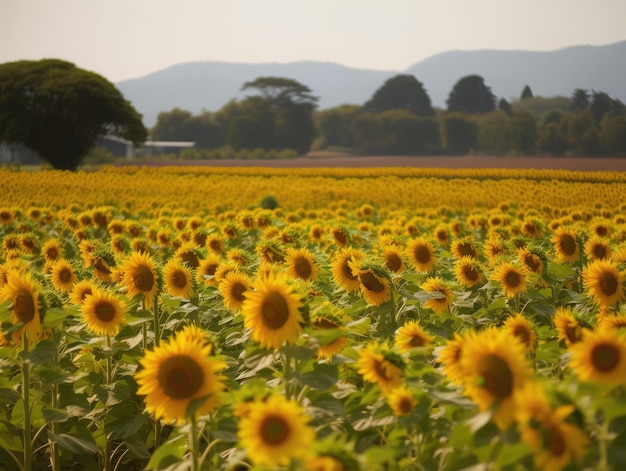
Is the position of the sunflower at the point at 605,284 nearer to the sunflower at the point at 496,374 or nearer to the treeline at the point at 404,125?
the sunflower at the point at 496,374

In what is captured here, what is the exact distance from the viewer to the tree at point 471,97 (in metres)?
108

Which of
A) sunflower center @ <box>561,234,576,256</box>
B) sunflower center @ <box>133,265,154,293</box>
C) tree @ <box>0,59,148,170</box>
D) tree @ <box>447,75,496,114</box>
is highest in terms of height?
tree @ <box>447,75,496,114</box>

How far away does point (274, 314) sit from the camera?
2.93m

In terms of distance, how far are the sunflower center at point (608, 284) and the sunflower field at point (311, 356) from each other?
0.01 metres

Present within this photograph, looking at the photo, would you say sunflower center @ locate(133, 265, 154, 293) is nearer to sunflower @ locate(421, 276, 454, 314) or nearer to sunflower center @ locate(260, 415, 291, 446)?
sunflower @ locate(421, 276, 454, 314)

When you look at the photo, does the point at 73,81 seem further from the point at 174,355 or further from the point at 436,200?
the point at 174,355

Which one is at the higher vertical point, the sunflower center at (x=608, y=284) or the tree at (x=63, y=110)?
the tree at (x=63, y=110)

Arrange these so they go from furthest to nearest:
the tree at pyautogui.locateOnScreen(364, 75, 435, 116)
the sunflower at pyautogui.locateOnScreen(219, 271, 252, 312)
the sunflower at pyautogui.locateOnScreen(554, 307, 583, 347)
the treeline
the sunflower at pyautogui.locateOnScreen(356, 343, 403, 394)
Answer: the tree at pyautogui.locateOnScreen(364, 75, 435, 116)
the treeline
the sunflower at pyautogui.locateOnScreen(219, 271, 252, 312)
the sunflower at pyautogui.locateOnScreen(554, 307, 583, 347)
the sunflower at pyautogui.locateOnScreen(356, 343, 403, 394)

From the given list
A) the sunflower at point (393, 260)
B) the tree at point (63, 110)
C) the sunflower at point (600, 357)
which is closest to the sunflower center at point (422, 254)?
the sunflower at point (393, 260)

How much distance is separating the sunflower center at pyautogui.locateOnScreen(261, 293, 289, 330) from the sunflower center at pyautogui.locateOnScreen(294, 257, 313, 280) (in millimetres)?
2301

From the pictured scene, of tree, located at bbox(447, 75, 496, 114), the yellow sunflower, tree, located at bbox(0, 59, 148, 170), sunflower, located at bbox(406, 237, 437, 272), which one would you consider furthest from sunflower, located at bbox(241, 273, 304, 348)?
tree, located at bbox(447, 75, 496, 114)

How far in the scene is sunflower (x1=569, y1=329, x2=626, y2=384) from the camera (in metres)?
2.22

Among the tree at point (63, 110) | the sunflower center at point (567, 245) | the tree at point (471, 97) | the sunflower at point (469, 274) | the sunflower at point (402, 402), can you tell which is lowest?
the sunflower at point (469, 274)

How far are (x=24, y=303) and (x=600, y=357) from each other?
8.68ft
